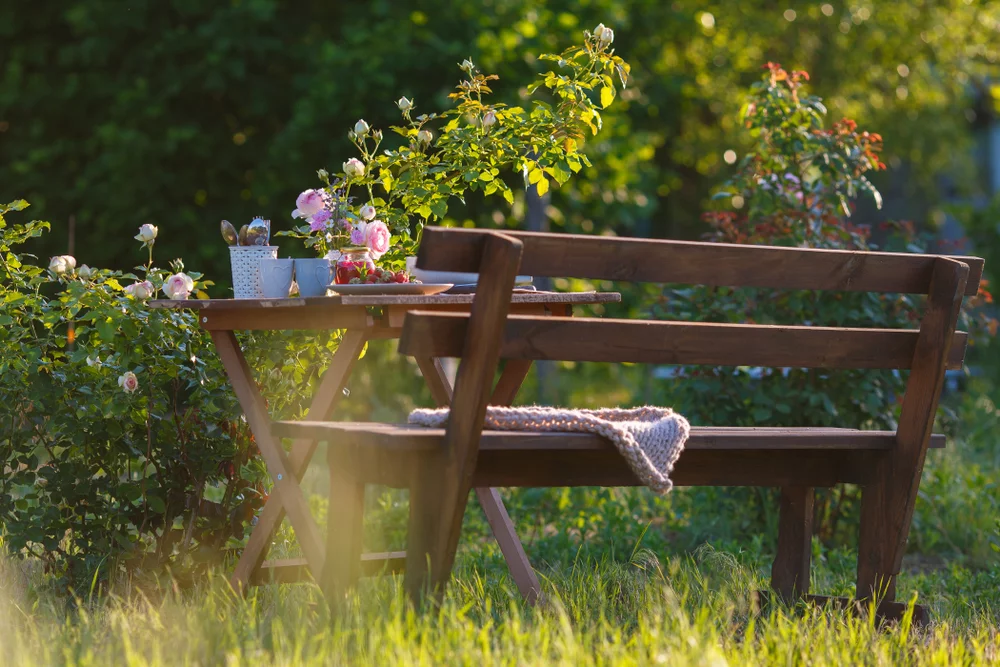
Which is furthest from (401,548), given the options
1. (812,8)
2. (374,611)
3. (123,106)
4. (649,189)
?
(812,8)

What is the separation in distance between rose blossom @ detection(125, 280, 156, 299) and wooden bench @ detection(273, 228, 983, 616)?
975mm

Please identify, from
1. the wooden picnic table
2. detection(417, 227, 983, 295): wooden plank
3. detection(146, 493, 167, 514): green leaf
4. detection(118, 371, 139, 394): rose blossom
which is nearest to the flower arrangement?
the wooden picnic table

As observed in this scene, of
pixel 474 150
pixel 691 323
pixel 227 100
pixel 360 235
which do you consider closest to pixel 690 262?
pixel 691 323

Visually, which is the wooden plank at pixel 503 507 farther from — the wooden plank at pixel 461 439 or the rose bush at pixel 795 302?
the rose bush at pixel 795 302

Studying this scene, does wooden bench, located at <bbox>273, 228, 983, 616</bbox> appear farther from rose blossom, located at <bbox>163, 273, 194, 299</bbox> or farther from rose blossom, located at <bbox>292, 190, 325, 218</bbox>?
rose blossom, located at <bbox>292, 190, 325, 218</bbox>

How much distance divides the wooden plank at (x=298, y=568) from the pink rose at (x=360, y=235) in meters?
1.02

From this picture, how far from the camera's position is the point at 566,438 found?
118 inches

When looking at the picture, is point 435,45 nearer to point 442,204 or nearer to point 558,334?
point 442,204

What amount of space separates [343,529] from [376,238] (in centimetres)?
95

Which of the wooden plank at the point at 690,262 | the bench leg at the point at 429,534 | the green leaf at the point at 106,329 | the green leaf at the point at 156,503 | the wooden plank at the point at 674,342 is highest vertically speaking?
the wooden plank at the point at 690,262

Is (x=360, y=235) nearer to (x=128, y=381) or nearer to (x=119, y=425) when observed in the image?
(x=128, y=381)

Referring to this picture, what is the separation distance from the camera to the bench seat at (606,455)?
9.74 feet

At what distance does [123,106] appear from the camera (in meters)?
10.4

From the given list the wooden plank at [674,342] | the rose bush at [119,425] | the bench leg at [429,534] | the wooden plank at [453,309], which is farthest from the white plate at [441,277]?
the bench leg at [429,534]
